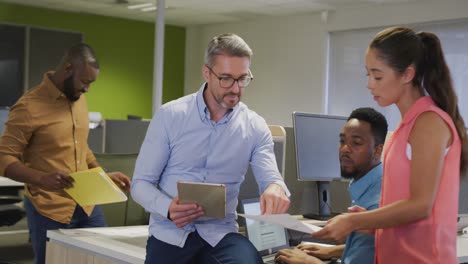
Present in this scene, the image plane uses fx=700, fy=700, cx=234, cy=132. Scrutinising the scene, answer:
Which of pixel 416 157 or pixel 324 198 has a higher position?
pixel 416 157

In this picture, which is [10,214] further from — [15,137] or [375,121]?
[375,121]

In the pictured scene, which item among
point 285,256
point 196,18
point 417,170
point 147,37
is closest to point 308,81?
point 196,18

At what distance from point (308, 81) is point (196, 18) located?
2.07 m

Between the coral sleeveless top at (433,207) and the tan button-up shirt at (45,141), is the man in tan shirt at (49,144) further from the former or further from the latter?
the coral sleeveless top at (433,207)

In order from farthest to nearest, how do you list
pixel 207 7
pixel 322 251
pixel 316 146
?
pixel 207 7 < pixel 316 146 < pixel 322 251

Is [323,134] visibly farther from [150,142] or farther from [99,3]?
[99,3]

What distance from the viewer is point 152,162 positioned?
196cm

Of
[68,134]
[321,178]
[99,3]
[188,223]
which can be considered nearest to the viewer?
[188,223]

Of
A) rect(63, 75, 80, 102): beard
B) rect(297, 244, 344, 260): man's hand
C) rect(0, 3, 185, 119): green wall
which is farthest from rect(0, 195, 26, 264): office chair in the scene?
rect(0, 3, 185, 119): green wall

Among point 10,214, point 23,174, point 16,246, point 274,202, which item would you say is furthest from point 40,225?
point 16,246

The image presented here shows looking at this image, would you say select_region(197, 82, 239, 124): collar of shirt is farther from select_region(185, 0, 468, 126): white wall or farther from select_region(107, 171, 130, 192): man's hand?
select_region(185, 0, 468, 126): white wall

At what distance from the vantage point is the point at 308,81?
938 cm

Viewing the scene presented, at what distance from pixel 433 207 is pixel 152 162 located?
2.51ft

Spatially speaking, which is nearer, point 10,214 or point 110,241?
point 110,241
